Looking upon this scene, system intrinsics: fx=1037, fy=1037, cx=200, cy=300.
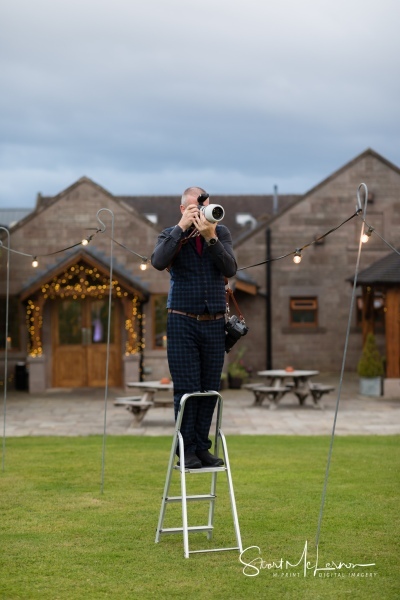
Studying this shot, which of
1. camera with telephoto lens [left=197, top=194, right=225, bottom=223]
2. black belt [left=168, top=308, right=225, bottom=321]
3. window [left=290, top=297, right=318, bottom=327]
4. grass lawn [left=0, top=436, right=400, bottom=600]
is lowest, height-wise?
grass lawn [left=0, top=436, right=400, bottom=600]

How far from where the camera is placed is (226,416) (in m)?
18.5

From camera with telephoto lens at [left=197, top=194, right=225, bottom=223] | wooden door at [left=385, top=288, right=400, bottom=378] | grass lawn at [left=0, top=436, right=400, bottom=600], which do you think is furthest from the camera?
wooden door at [left=385, top=288, right=400, bottom=378]

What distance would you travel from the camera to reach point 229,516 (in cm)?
801

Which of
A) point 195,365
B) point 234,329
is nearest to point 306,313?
point 234,329

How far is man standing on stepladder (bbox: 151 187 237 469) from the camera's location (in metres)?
6.63

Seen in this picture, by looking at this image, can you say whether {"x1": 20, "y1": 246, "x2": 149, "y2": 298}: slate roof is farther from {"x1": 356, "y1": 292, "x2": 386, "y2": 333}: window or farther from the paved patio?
{"x1": 356, "y1": 292, "x2": 386, "y2": 333}: window

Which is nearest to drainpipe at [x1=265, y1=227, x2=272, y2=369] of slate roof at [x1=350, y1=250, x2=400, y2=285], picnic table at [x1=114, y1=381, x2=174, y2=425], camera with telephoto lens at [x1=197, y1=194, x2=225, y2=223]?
slate roof at [x1=350, y1=250, x2=400, y2=285]

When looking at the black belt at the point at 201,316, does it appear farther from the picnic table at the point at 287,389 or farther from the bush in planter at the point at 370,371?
the bush in planter at the point at 370,371

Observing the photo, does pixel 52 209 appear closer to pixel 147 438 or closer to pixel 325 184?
pixel 325 184

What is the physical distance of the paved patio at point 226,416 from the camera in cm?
1603

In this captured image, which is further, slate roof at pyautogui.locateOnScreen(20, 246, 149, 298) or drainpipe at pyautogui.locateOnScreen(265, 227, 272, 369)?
drainpipe at pyautogui.locateOnScreen(265, 227, 272, 369)

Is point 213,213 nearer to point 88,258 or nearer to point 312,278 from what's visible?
point 88,258

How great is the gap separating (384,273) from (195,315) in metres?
16.5

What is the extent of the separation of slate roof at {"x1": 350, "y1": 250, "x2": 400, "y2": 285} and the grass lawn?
993 centimetres
